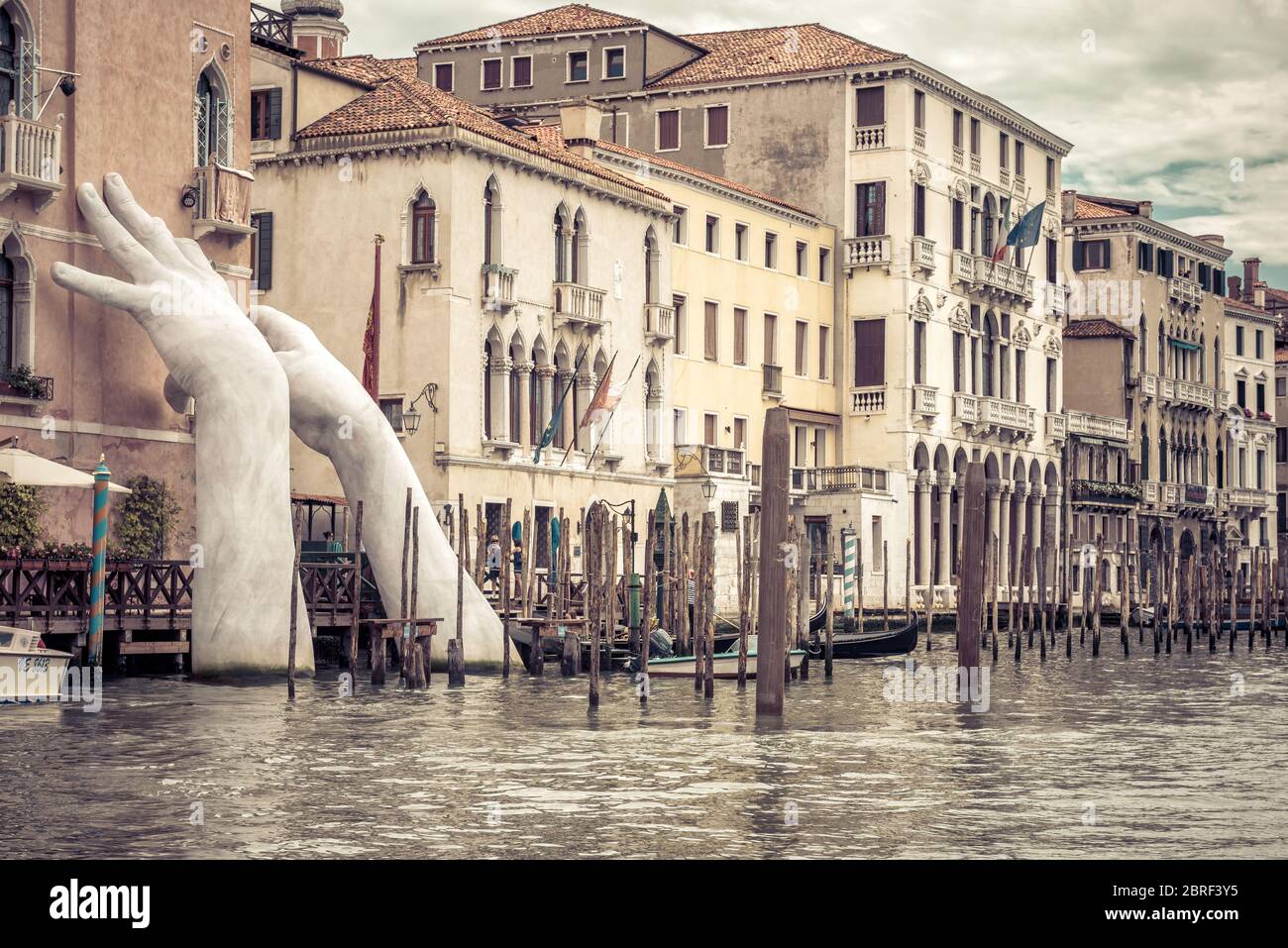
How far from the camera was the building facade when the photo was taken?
86.6 ft

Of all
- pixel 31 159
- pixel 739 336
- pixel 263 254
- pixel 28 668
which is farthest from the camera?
pixel 739 336

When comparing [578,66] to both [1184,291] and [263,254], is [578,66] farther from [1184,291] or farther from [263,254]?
[1184,291]

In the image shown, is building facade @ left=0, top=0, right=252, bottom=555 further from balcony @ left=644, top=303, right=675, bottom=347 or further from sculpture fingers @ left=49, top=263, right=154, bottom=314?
balcony @ left=644, top=303, right=675, bottom=347

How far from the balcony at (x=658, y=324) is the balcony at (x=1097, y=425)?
2191 cm

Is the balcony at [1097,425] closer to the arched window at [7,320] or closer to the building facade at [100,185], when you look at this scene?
the building facade at [100,185]

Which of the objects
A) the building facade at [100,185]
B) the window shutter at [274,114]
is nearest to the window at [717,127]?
the window shutter at [274,114]

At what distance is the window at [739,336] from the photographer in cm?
4888

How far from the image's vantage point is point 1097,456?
66.3 meters

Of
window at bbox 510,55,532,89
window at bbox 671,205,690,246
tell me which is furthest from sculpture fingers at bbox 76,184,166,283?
window at bbox 510,55,532,89

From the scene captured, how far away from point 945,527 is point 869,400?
422cm

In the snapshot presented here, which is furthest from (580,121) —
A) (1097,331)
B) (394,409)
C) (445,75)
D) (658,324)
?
(1097,331)

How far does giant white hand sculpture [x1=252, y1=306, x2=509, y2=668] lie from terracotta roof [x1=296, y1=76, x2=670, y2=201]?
9.73 metres

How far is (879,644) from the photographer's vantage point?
122 feet
